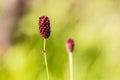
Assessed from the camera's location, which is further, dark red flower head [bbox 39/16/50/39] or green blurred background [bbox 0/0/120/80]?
green blurred background [bbox 0/0/120/80]

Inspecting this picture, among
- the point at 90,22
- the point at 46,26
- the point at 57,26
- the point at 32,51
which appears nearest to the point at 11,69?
the point at 32,51

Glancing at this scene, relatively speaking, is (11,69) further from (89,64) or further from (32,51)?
(89,64)

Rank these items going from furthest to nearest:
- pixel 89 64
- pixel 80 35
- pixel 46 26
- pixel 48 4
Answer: pixel 48 4
pixel 80 35
pixel 89 64
pixel 46 26

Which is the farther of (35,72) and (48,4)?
(48,4)

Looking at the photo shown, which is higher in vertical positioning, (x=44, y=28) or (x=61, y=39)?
(x=44, y=28)

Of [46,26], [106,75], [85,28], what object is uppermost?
[46,26]

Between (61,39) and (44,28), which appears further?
(61,39)

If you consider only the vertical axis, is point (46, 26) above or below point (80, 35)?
above

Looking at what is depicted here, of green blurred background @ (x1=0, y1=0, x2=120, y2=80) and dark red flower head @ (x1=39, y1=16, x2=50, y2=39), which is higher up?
dark red flower head @ (x1=39, y1=16, x2=50, y2=39)
